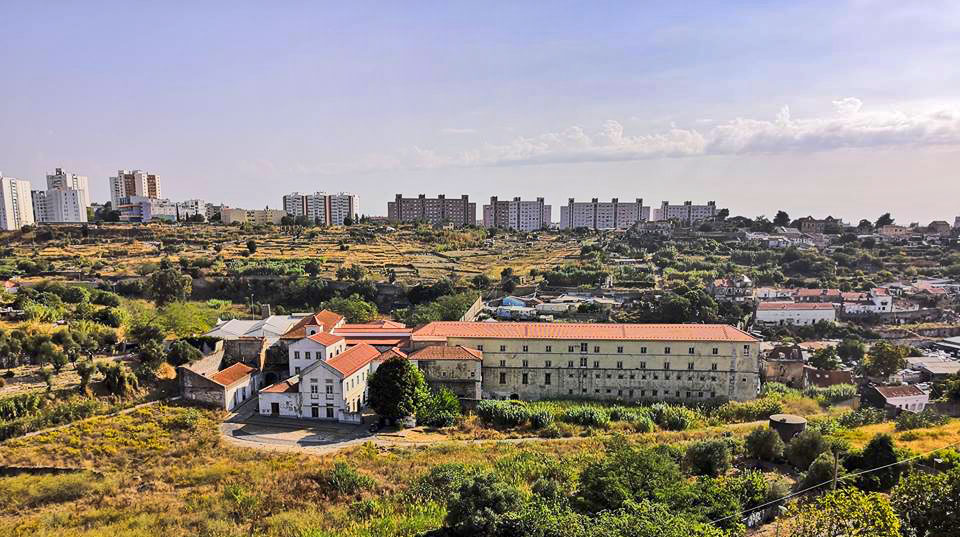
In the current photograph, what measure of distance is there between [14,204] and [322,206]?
58509mm

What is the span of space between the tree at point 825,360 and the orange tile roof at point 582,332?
11.9m

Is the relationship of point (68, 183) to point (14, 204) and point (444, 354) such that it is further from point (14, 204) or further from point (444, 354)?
point (444, 354)

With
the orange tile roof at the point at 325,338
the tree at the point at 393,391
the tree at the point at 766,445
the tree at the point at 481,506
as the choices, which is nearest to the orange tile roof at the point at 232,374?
the orange tile roof at the point at 325,338

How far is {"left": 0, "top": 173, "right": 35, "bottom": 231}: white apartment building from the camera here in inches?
3620

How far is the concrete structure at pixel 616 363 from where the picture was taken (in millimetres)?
33406

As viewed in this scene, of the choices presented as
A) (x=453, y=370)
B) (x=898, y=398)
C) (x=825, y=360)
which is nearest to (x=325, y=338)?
(x=453, y=370)

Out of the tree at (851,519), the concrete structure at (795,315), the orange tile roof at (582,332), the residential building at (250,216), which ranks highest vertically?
the residential building at (250,216)

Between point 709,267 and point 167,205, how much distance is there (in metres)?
104

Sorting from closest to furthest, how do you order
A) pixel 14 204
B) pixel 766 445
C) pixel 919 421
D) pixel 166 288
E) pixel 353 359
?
pixel 766 445
pixel 919 421
pixel 353 359
pixel 166 288
pixel 14 204

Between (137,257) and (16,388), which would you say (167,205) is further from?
(16,388)

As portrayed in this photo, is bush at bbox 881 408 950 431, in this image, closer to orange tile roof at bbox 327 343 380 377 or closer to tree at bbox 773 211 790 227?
orange tile roof at bbox 327 343 380 377

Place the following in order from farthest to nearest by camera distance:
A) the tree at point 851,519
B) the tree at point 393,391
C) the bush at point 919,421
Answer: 1. the tree at point 393,391
2. the bush at point 919,421
3. the tree at point 851,519

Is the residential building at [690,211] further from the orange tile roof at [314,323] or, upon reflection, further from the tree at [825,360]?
the orange tile roof at [314,323]

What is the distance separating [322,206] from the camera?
137 m
